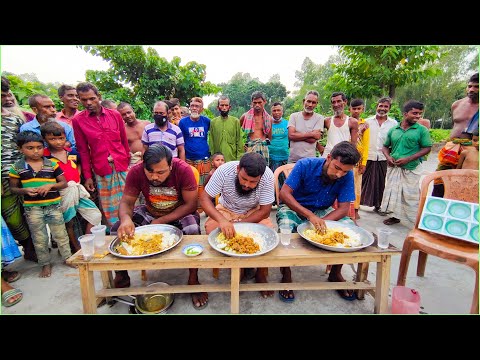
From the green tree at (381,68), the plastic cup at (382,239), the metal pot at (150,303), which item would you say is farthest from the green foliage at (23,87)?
the green tree at (381,68)

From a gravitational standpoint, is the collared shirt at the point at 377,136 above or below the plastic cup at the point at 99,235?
above

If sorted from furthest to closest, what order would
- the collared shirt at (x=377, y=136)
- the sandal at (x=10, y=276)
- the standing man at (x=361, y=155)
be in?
the collared shirt at (x=377, y=136) < the standing man at (x=361, y=155) < the sandal at (x=10, y=276)

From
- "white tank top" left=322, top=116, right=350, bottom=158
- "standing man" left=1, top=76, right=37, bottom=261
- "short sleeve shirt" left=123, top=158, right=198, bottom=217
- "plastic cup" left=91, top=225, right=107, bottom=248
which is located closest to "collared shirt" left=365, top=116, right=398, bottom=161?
"white tank top" left=322, top=116, right=350, bottom=158

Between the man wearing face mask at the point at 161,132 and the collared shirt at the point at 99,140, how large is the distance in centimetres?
42

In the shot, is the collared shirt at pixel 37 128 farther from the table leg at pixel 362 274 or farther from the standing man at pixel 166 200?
the table leg at pixel 362 274

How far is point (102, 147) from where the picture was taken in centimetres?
336

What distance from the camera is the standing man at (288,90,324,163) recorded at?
420 cm

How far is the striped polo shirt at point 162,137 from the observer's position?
3.85 m

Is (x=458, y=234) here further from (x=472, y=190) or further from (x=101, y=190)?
(x=101, y=190)

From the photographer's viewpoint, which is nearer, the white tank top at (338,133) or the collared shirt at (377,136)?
the white tank top at (338,133)

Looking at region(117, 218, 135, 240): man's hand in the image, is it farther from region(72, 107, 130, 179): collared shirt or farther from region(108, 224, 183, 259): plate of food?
region(72, 107, 130, 179): collared shirt

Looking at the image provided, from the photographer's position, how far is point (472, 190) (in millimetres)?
2549

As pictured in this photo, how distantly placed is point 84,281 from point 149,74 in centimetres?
662

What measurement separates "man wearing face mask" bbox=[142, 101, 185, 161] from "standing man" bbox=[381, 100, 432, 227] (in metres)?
3.50
